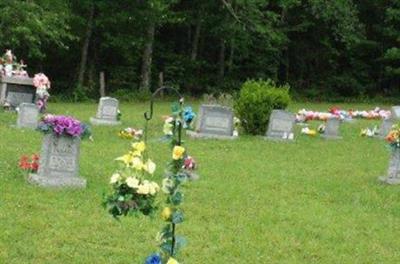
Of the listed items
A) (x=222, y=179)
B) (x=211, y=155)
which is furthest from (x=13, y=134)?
(x=222, y=179)

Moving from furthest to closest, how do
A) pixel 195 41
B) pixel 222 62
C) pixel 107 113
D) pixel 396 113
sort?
pixel 222 62 < pixel 195 41 < pixel 396 113 < pixel 107 113

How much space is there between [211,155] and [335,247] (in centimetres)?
712

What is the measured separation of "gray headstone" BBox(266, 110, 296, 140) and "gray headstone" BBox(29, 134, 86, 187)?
28.9ft

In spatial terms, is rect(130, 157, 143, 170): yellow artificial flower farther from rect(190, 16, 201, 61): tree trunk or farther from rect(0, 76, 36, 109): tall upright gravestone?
rect(190, 16, 201, 61): tree trunk

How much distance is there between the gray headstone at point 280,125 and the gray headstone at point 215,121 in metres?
1.23

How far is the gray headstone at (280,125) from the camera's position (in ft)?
60.3

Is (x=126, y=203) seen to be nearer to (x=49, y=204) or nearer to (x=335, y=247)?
(x=335, y=247)

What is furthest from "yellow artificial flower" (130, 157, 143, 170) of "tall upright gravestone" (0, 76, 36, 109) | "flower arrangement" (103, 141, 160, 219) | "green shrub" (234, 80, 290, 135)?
"tall upright gravestone" (0, 76, 36, 109)

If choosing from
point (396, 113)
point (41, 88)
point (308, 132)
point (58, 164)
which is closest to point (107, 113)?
point (41, 88)

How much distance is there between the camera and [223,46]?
38562 mm

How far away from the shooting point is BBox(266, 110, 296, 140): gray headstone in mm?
18375

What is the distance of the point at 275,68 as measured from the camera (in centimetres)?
3906

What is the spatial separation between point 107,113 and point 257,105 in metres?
4.23

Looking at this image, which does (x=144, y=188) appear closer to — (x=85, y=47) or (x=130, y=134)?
(x=130, y=134)
